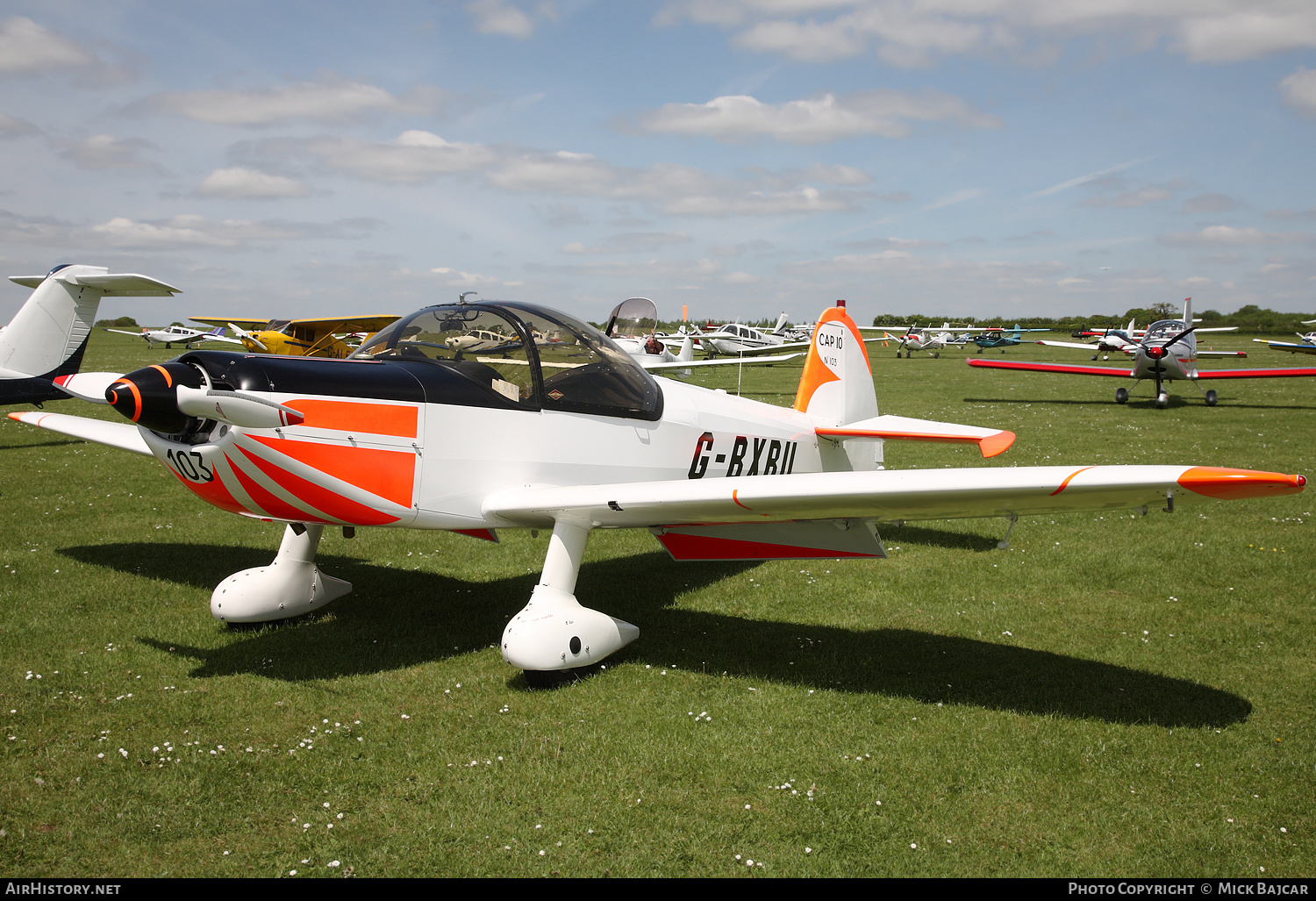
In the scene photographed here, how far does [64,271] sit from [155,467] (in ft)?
10.3

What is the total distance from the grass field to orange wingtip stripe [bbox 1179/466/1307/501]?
4.60 feet

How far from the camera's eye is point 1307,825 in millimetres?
3281

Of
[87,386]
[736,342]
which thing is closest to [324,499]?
[87,386]

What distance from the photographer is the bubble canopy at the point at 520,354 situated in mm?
4965

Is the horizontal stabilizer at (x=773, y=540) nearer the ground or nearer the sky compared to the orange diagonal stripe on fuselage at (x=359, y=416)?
nearer the ground

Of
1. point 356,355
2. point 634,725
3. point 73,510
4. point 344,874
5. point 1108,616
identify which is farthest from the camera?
point 73,510

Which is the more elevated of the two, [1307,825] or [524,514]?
[524,514]

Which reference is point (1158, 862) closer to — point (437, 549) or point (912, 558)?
point (912, 558)

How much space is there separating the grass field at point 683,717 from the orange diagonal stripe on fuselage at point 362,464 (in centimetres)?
120

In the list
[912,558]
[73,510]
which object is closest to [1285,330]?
[912,558]

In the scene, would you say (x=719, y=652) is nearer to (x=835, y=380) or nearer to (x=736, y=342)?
(x=835, y=380)

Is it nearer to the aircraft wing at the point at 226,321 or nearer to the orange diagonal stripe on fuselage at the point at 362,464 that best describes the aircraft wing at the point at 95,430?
the orange diagonal stripe on fuselage at the point at 362,464

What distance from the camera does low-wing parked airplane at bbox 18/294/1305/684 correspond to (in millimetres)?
3857

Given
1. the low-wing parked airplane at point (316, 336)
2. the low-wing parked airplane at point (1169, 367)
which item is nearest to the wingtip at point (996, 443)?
the low-wing parked airplane at point (1169, 367)
